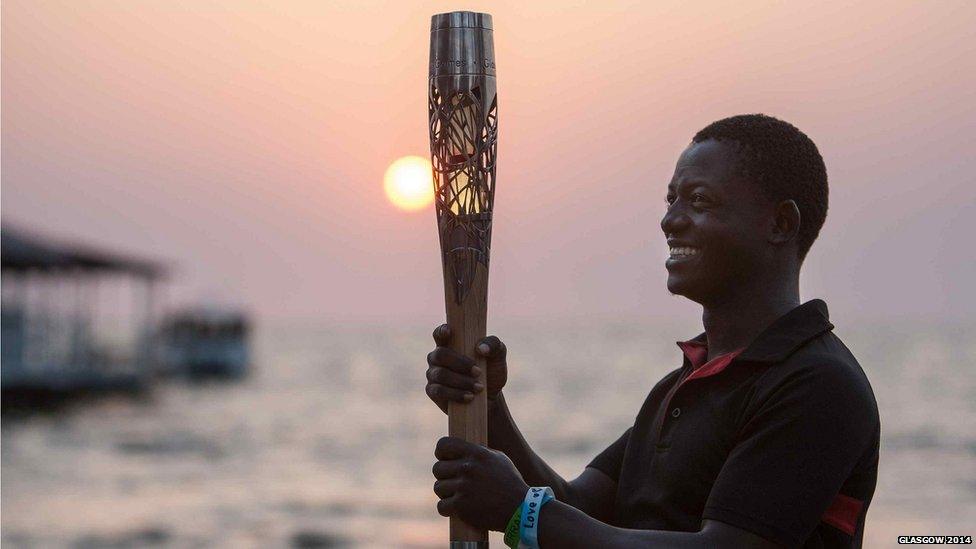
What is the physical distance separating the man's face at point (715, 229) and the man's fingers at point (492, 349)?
0.40 meters

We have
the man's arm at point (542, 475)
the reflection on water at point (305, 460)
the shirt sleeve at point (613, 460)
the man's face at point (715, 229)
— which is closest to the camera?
the man's face at point (715, 229)

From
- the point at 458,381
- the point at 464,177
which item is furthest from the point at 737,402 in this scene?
the point at 464,177

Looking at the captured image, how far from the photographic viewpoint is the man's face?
3004mm

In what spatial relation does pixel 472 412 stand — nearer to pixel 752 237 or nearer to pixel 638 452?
pixel 638 452

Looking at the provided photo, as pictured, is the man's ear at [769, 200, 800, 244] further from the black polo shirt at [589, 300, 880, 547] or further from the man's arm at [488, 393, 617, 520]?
the man's arm at [488, 393, 617, 520]

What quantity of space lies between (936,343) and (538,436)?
91662mm

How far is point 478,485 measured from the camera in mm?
2879

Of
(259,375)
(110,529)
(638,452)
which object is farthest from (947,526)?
(259,375)

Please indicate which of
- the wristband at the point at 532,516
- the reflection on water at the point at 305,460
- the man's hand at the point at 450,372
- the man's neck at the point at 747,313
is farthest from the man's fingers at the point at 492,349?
the reflection on water at the point at 305,460

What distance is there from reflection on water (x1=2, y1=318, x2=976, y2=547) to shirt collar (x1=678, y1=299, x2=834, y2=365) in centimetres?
1467

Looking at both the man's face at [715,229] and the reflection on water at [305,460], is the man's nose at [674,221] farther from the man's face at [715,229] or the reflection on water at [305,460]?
the reflection on water at [305,460]

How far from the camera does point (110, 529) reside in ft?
74.2

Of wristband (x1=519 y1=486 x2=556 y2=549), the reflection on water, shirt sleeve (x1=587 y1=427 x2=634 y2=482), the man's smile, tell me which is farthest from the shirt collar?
the reflection on water

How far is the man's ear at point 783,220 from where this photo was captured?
3.01m
